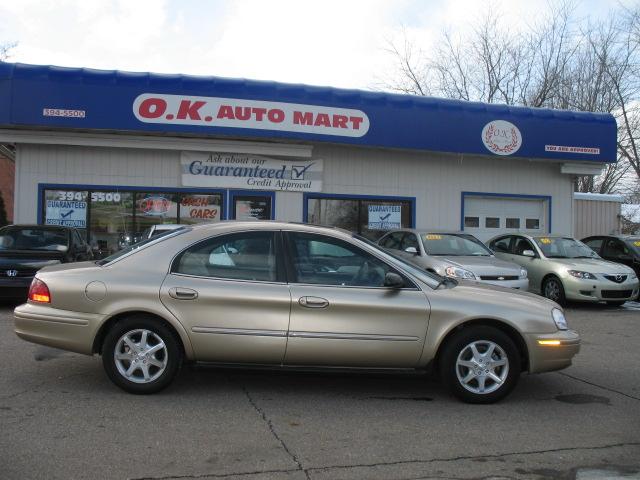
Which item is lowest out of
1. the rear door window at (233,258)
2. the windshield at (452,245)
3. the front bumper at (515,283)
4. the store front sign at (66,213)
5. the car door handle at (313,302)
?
the front bumper at (515,283)

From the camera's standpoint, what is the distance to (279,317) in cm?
513

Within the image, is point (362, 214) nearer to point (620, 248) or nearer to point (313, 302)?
point (620, 248)

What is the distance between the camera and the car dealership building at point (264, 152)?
13.1 metres

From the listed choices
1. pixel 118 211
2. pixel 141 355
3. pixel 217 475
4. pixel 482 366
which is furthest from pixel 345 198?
pixel 217 475

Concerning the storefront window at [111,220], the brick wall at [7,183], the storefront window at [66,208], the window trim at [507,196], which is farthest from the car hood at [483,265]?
the brick wall at [7,183]

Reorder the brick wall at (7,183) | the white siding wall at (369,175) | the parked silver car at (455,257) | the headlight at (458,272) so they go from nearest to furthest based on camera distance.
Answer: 1. the headlight at (458,272)
2. the parked silver car at (455,257)
3. the white siding wall at (369,175)
4. the brick wall at (7,183)

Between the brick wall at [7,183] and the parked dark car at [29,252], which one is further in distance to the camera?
the brick wall at [7,183]

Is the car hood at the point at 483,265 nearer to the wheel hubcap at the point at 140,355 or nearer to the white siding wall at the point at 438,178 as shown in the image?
the white siding wall at the point at 438,178

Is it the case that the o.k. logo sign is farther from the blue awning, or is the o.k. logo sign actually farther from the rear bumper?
the rear bumper

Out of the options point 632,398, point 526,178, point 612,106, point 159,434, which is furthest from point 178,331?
point 612,106

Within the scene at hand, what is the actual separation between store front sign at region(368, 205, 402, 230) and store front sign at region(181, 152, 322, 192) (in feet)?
5.57

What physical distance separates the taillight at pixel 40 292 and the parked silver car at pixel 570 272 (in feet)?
31.6

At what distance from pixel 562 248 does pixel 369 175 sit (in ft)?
17.0

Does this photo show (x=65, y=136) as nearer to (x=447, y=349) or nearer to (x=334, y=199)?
(x=334, y=199)
